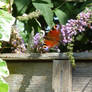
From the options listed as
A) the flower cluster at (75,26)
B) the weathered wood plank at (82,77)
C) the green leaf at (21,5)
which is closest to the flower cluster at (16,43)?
the green leaf at (21,5)

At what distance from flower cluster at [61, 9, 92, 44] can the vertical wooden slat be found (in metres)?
0.12

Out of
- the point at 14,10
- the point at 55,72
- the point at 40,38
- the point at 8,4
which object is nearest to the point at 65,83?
the point at 55,72

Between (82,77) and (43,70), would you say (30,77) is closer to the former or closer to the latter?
(43,70)

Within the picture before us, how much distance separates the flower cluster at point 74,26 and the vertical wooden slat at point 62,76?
115 millimetres

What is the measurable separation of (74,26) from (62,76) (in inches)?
9.6

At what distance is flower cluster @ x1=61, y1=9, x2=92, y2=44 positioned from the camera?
151 centimetres

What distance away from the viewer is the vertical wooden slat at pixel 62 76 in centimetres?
144

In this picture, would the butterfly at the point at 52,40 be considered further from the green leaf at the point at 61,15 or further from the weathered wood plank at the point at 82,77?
the weathered wood plank at the point at 82,77

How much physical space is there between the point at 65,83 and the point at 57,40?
27cm

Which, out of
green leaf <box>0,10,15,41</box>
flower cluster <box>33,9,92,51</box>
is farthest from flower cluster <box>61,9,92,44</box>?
green leaf <box>0,10,15,41</box>

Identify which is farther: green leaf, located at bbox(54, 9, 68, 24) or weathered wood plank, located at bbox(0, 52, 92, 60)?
green leaf, located at bbox(54, 9, 68, 24)

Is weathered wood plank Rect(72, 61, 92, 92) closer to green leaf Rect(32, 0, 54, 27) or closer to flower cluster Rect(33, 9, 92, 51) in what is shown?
flower cluster Rect(33, 9, 92, 51)

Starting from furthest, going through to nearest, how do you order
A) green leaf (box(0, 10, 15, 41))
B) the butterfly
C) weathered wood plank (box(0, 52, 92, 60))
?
the butterfly < weathered wood plank (box(0, 52, 92, 60)) < green leaf (box(0, 10, 15, 41))

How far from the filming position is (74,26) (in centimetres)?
154
